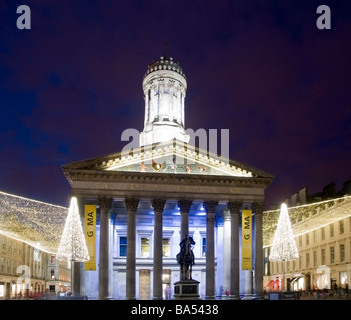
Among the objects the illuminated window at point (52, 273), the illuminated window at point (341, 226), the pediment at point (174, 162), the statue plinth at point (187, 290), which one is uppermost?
the pediment at point (174, 162)

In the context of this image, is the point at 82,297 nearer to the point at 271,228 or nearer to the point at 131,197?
the point at 131,197

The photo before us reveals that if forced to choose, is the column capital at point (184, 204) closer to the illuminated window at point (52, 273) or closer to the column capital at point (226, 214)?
the column capital at point (226, 214)

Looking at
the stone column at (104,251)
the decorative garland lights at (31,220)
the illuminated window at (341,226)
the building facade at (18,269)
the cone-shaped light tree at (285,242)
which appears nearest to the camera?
the decorative garland lights at (31,220)

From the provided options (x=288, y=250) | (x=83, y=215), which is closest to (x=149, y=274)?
(x=83, y=215)

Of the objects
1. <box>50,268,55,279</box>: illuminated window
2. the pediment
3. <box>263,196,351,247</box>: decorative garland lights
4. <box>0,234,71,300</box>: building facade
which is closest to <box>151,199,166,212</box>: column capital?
the pediment

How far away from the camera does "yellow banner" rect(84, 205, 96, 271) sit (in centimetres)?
3912

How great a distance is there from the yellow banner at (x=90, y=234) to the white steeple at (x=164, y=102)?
17.8 meters

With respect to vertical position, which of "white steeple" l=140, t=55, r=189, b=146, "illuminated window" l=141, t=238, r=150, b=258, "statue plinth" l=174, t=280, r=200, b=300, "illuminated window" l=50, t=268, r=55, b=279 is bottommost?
"illuminated window" l=50, t=268, r=55, b=279

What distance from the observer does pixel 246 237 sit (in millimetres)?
42406

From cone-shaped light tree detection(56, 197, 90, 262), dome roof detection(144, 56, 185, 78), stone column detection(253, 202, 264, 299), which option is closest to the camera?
cone-shaped light tree detection(56, 197, 90, 262)

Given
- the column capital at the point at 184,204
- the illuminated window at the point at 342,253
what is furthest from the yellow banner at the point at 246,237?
the illuminated window at the point at 342,253

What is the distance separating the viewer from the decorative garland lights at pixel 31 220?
36.8m

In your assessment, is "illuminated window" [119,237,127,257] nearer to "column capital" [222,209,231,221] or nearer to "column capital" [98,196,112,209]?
"column capital" [98,196,112,209]

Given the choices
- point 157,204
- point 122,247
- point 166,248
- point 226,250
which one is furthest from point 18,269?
point 226,250
